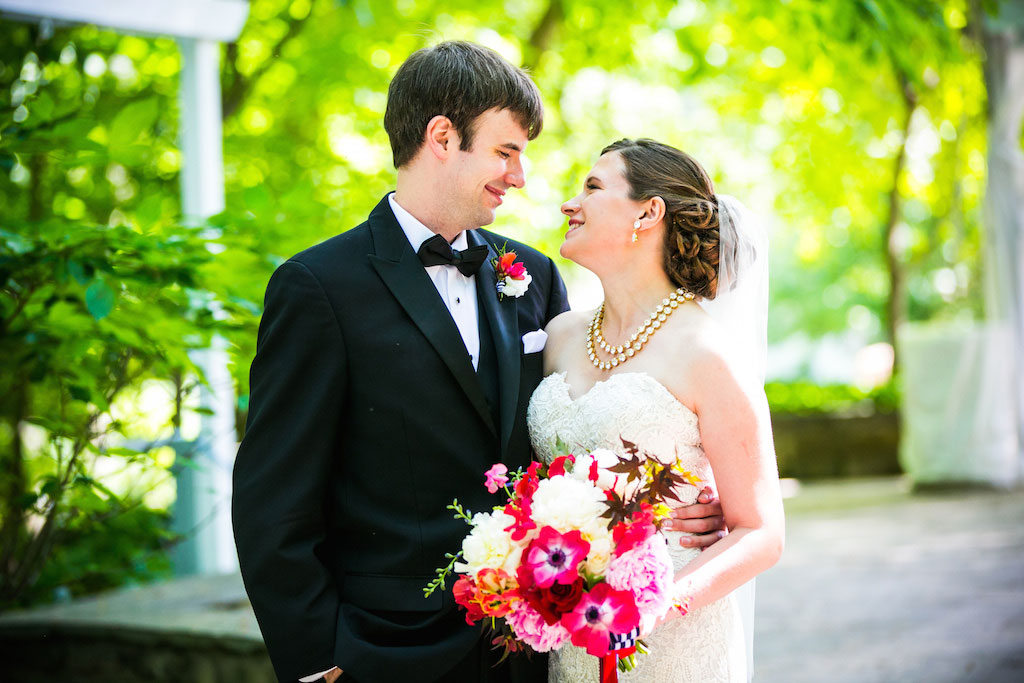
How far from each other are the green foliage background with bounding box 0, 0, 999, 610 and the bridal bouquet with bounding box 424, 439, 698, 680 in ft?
4.91

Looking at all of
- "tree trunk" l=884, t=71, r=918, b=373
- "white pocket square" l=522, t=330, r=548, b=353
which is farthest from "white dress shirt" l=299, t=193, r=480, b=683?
"tree trunk" l=884, t=71, r=918, b=373

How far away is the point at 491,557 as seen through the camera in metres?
1.95

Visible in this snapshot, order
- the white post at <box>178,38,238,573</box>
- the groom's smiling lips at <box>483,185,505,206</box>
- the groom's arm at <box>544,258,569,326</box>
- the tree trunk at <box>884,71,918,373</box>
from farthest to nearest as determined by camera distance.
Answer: the tree trunk at <box>884,71,918,373</box> → the white post at <box>178,38,238,573</box> → the groom's arm at <box>544,258,569,326</box> → the groom's smiling lips at <box>483,185,505,206</box>

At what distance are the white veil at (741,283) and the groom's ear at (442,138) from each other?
0.83 meters

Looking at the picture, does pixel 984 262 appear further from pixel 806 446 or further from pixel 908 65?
pixel 908 65

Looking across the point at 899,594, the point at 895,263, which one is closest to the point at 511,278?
the point at 899,594

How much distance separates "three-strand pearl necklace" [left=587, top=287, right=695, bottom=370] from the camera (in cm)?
274

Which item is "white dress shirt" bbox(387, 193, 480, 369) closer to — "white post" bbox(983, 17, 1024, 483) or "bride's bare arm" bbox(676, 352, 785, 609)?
"bride's bare arm" bbox(676, 352, 785, 609)

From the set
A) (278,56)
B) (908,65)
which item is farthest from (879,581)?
(278,56)

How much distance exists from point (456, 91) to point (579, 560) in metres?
1.30

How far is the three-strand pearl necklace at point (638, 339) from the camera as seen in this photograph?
108 inches

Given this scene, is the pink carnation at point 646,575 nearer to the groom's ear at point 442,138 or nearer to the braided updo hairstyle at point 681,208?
the braided updo hairstyle at point 681,208

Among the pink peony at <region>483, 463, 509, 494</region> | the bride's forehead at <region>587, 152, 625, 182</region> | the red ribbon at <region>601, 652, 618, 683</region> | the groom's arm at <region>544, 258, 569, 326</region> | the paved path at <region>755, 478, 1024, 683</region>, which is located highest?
the bride's forehead at <region>587, 152, 625, 182</region>

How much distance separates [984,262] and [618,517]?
9740 millimetres
